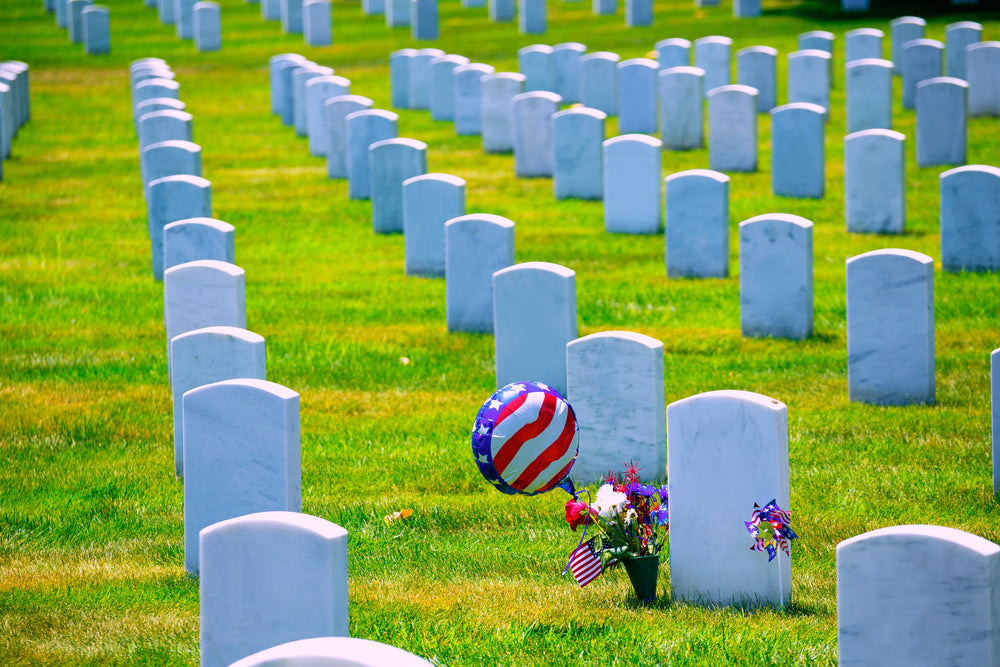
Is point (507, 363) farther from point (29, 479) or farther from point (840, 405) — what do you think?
point (29, 479)

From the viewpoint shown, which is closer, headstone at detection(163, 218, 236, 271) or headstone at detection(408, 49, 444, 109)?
headstone at detection(163, 218, 236, 271)

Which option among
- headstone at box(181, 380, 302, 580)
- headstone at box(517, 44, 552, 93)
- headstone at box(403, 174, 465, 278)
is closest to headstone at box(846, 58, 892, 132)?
headstone at box(517, 44, 552, 93)

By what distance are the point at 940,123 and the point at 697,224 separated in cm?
602

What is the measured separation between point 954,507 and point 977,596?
8.31 feet

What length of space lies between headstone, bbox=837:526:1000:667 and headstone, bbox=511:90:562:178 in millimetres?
12569

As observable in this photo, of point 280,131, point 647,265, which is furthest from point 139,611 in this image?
point 280,131

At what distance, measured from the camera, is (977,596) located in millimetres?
4047

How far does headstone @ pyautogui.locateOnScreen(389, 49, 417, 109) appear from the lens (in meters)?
22.5

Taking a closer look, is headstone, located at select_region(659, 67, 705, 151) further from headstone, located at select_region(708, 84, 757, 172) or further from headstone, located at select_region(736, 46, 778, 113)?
headstone, located at select_region(736, 46, 778, 113)

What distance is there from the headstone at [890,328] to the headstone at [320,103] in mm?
11340

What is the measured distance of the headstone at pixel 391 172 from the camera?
13.6 m

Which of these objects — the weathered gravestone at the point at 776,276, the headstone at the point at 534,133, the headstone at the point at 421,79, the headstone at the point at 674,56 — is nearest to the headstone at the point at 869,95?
the headstone at the point at 674,56

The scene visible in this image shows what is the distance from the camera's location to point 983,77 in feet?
63.5

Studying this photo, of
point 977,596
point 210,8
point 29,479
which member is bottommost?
point 29,479
